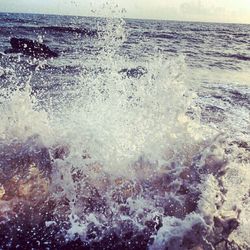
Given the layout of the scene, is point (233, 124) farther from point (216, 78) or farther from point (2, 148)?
point (216, 78)

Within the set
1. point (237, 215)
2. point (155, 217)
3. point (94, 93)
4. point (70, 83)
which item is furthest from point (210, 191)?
point (70, 83)

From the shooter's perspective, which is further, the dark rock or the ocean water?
the dark rock

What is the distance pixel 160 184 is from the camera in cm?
469

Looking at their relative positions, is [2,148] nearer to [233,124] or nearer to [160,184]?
[160,184]

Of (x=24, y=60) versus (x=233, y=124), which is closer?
(x=233, y=124)

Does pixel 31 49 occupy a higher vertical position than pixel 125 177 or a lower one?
lower

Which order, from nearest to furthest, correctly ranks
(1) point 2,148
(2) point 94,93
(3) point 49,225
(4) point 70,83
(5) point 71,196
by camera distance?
(3) point 49,225
(5) point 71,196
(1) point 2,148
(2) point 94,93
(4) point 70,83

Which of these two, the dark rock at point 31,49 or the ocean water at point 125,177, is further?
the dark rock at point 31,49

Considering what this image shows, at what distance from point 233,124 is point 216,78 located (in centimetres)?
734

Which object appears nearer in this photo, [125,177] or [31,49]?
[125,177]

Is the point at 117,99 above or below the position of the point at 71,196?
above

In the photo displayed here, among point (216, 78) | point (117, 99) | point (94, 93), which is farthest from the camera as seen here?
point (216, 78)

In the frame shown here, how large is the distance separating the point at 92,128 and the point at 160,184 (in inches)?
53.1


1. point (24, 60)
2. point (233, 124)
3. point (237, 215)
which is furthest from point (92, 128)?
point (24, 60)
